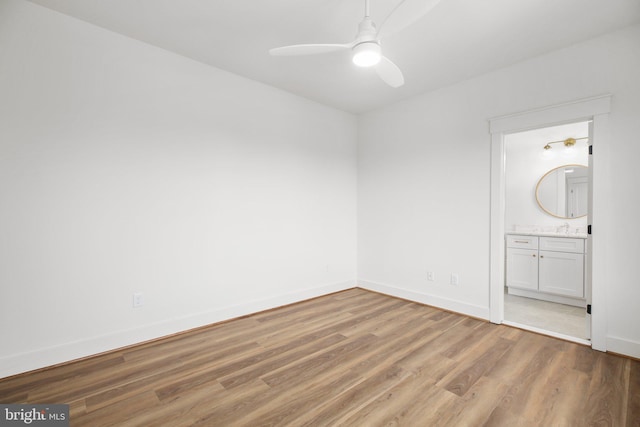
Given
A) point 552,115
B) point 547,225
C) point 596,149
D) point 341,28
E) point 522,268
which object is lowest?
point 522,268

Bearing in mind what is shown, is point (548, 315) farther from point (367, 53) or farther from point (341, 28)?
point (341, 28)

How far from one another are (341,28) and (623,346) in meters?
3.42

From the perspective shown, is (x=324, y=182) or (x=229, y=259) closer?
(x=229, y=259)

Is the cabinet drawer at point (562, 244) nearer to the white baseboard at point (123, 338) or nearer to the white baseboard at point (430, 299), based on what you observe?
the white baseboard at point (430, 299)

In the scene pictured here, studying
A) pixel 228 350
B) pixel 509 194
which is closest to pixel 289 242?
pixel 228 350

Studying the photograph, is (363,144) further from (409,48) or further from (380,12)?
(380,12)

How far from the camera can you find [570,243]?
376cm

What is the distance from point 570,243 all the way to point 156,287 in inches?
189

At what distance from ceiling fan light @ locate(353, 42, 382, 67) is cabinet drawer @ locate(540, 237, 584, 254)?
3.62 meters

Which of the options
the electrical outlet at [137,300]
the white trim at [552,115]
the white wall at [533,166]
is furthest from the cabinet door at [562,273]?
the electrical outlet at [137,300]

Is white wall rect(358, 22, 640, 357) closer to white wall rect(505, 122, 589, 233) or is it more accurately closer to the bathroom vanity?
the bathroom vanity

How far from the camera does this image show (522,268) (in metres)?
4.15

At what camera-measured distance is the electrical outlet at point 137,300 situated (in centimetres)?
257

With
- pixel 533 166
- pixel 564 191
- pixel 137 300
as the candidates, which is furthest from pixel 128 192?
pixel 564 191
